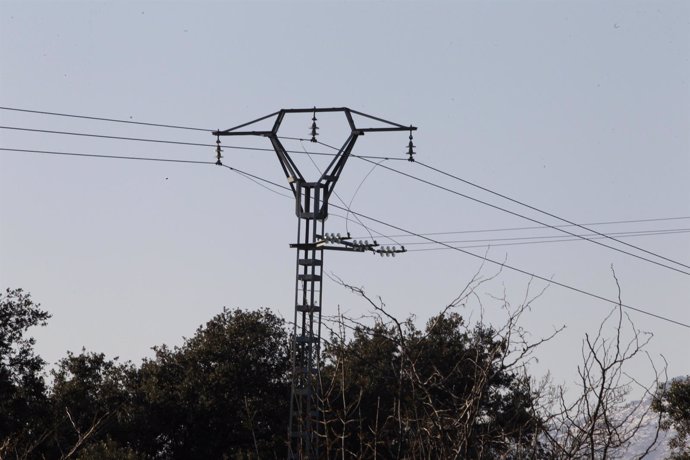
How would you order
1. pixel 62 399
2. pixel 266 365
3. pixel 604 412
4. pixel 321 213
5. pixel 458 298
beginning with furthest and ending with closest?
1. pixel 266 365
2. pixel 62 399
3. pixel 321 213
4. pixel 458 298
5. pixel 604 412

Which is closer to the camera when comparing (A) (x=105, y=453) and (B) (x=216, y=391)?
(A) (x=105, y=453)

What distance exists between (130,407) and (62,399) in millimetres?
2679

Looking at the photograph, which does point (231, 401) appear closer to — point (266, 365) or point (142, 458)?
point (266, 365)

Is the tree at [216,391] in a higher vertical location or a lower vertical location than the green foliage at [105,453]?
higher

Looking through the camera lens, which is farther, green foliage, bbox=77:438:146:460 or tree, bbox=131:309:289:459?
tree, bbox=131:309:289:459

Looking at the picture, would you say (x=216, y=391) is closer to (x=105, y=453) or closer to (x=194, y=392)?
(x=194, y=392)

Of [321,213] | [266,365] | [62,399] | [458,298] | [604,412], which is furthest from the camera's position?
[266,365]

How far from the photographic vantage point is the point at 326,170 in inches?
952

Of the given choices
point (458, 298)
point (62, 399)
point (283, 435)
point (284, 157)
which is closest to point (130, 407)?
point (62, 399)

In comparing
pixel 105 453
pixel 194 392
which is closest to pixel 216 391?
pixel 194 392

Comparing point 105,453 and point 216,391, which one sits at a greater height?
point 216,391

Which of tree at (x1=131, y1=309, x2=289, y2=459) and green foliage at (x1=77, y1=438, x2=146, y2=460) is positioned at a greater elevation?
tree at (x1=131, y1=309, x2=289, y2=459)

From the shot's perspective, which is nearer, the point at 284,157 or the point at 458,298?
the point at 458,298

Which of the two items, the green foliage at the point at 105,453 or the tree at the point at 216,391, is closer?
the green foliage at the point at 105,453
